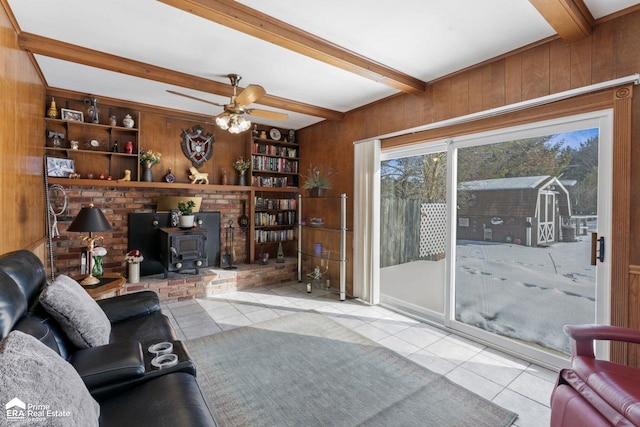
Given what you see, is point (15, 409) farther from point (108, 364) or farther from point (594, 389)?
point (594, 389)

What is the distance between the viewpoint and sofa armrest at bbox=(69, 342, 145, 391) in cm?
142

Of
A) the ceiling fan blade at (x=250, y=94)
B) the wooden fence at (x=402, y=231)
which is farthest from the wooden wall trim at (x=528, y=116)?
the ceiling fan blade at (x=250, y=94)

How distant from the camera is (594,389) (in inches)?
58.6

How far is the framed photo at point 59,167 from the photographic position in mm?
3740

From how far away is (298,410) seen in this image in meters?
2.02

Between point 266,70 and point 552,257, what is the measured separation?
128 inches

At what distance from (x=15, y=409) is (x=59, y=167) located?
401 centimetres

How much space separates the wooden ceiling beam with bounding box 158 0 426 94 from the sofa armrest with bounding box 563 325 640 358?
2.56 meters

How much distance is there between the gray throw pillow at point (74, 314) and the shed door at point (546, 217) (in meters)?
3.48

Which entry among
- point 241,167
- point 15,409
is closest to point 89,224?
point 15,409

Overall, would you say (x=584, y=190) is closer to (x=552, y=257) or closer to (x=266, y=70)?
(x=552, y=257)

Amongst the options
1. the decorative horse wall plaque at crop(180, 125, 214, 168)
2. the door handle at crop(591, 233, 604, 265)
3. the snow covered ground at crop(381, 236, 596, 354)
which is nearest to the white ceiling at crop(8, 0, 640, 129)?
the decorative horse wall plaque at crop(180, 125, 214, 168)

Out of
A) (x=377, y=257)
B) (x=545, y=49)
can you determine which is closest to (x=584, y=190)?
(x=545, y=49)

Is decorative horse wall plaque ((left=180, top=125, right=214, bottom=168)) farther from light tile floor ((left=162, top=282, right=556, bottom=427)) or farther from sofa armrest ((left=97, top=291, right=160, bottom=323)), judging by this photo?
sofa armrest ((left=97, top=291, right=160, bottom=323))
